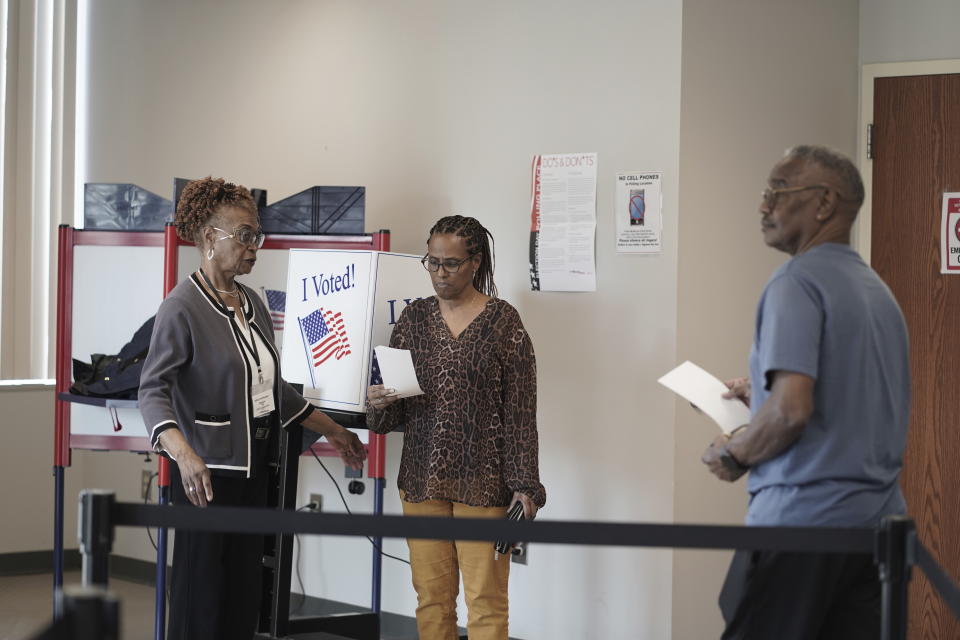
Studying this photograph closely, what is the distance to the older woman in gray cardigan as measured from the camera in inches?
107

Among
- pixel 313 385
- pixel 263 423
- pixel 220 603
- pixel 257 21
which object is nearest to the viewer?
pixel 220 603

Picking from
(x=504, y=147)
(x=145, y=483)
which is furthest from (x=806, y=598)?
(x=145, y=483)

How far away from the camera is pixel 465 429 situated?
3037 millimetres

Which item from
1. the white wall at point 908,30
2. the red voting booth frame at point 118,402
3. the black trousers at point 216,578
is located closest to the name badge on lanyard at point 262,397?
the black trousers at point 216,578

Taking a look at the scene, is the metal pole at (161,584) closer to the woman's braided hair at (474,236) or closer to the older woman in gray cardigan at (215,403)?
the older woman in gray cardigan at (215,403)

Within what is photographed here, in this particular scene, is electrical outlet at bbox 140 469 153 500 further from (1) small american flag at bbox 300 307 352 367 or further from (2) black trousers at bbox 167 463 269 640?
(2) black trousers at bbox 167 463 269 640

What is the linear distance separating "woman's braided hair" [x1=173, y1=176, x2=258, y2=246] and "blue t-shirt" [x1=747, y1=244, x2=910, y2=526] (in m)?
1.71

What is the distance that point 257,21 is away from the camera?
4.61 meters

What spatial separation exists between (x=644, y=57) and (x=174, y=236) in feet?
6.14

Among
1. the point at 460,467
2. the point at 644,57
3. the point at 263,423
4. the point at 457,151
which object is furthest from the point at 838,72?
the point at 263,423

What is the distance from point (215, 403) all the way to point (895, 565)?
71.3 inches

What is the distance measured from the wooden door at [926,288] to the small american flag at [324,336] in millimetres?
2139

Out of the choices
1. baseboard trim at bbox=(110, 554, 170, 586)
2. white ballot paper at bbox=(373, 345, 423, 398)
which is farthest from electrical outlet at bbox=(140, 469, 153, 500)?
white ballot paper at bbox=(373, 345, 423, 398)

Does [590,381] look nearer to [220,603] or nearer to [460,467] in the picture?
[460,467]
